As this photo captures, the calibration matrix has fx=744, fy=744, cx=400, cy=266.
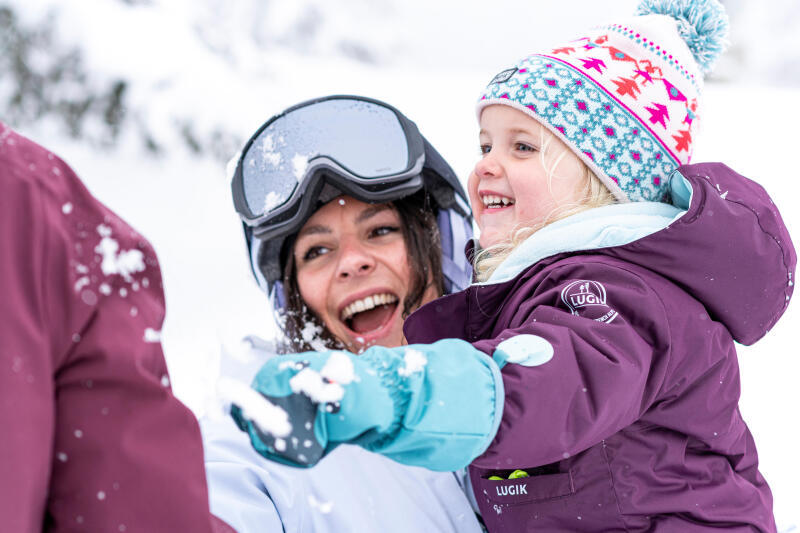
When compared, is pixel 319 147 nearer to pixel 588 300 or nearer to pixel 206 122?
pixel 588 300

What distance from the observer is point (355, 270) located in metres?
2.62

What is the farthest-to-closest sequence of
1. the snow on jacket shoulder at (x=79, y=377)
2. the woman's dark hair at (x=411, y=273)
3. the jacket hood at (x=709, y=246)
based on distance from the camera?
1. the woman's dark hair at (x=411, y=273)
2. the jacket hood at (x=709, y=246)
3. the snow on jacket shoulder at (x=79, y=377)

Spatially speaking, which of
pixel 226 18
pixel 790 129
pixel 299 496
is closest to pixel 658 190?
pixel 299 496

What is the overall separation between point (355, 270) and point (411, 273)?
8.7 inches

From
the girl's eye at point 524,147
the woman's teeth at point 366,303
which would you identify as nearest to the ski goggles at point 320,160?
the woman's teeth at point 366,303

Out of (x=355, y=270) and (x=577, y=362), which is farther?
(x=355, y=270)

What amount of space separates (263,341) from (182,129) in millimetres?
5694

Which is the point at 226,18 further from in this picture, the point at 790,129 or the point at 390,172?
the point at 390,172

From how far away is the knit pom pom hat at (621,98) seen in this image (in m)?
2.09

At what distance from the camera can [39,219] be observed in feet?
3.05

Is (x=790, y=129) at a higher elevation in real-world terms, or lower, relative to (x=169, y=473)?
lower

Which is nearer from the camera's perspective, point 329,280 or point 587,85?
point 587,85

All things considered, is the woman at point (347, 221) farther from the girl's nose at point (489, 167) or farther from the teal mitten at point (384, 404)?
the teal mitten at point (384, 404)

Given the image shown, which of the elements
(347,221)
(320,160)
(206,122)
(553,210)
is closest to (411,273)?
(347,221)
